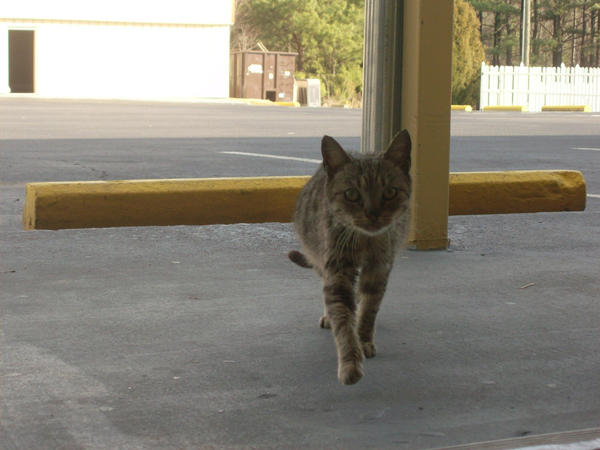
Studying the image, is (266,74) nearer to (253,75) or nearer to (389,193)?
(253,75)

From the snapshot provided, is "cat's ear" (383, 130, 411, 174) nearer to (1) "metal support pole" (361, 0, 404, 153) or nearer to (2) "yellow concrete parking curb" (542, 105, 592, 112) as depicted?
(1) "metal support pole" (361, 0, 404, 153)

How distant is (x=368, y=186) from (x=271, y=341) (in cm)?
71

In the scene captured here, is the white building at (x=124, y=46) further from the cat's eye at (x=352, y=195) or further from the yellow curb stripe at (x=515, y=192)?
the cat's eye at (x=352, y=195)

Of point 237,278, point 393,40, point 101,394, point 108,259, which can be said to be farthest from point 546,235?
point 101,394

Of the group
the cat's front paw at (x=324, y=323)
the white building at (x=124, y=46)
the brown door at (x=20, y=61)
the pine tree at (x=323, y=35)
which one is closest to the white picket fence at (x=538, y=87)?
the pine tree at (x=323, y=35)

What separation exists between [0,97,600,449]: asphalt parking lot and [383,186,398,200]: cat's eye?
579 millimetres

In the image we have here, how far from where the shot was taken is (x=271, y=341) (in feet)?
12.4

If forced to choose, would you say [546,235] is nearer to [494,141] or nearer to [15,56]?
[494,141]

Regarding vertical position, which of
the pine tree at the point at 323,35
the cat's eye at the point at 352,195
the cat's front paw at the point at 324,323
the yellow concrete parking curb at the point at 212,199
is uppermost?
the pine tree at the point at 323,35

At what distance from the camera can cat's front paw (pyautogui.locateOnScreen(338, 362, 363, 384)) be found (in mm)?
3225

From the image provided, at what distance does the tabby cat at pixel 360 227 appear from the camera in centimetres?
364

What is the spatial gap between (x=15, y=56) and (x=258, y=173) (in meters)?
37.4

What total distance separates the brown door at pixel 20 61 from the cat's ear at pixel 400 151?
42045 mm

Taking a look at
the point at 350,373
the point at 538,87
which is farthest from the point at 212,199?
the point at 538,87
